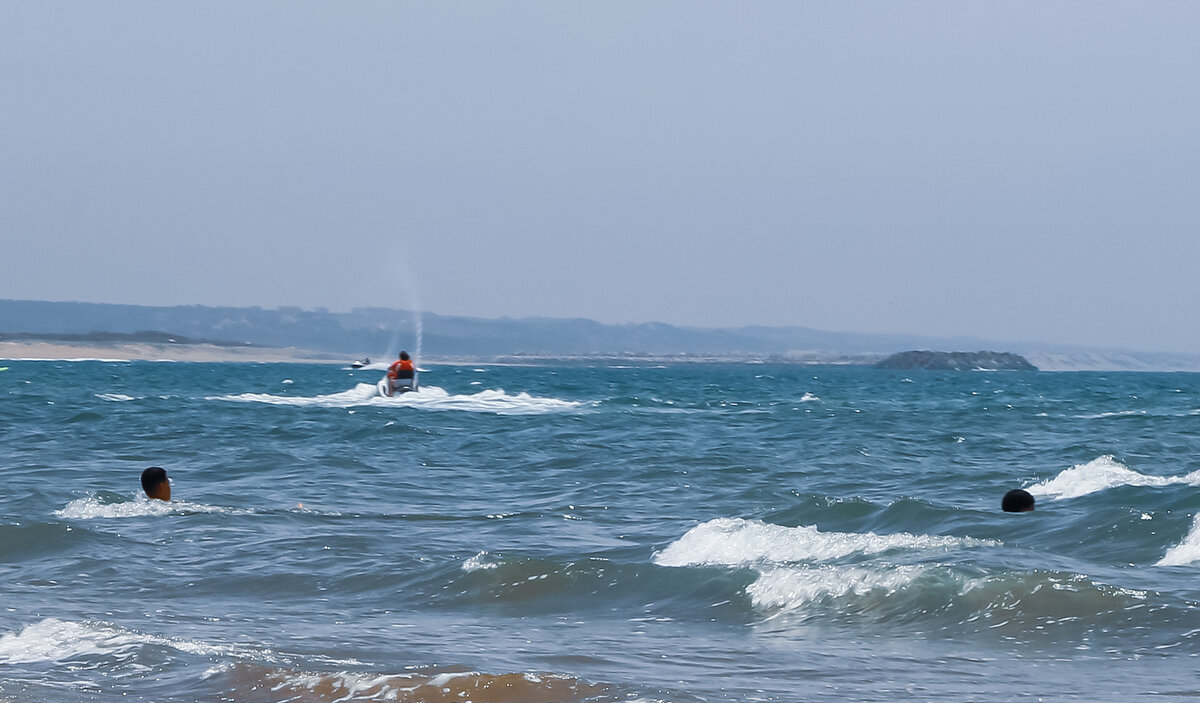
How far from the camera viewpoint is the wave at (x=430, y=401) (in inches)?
2012

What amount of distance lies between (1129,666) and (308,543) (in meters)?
8.93

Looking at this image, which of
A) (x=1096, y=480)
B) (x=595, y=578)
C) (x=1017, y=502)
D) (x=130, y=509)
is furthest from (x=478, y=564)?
(x=1096, y=480)

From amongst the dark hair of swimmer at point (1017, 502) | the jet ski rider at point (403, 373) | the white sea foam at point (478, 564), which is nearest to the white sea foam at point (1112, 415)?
the jet ski rider at point (403, 373)

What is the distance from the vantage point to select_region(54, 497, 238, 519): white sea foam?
57.3 ft

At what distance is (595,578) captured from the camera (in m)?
13.1

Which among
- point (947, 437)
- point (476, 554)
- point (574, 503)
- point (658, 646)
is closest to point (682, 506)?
point (574, 503)

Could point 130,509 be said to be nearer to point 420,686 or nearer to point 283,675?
point 283,675

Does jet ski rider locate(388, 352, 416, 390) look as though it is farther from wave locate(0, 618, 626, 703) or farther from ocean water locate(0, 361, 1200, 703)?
wave locate(0, 618, 626, 703)

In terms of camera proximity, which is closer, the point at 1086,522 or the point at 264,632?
the point at 264,632

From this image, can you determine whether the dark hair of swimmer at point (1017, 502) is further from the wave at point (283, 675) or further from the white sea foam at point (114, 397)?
the white sea foam at point (114, 397)

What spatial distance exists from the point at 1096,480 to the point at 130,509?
14621 mm

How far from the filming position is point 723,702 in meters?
8.34

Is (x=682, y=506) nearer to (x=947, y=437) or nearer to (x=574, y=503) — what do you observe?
(x=574, y=503)

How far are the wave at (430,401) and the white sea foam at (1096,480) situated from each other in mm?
26974
